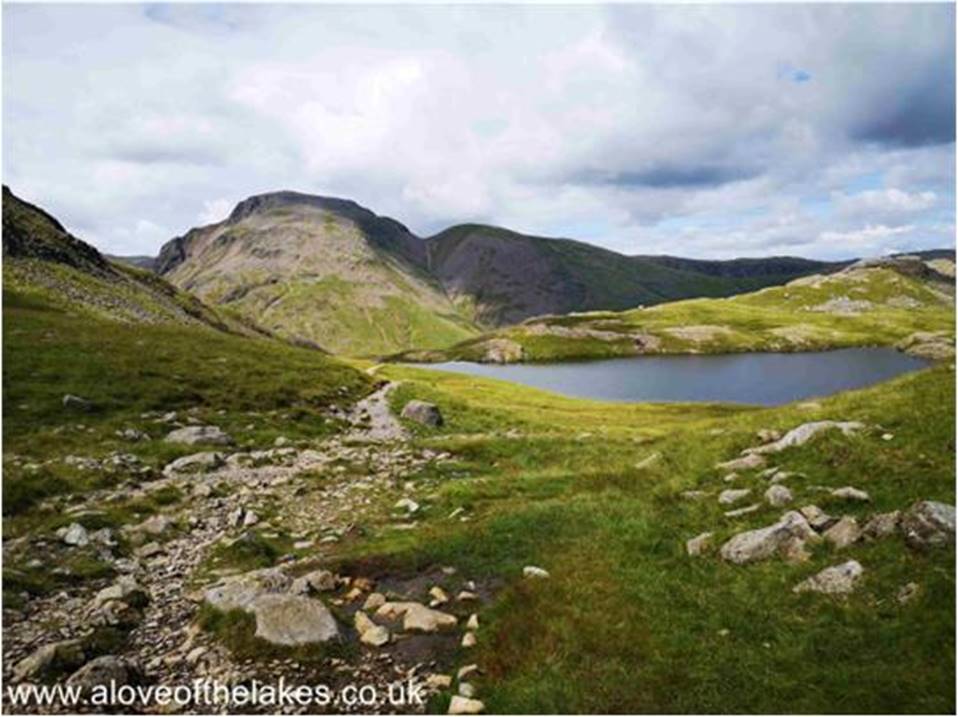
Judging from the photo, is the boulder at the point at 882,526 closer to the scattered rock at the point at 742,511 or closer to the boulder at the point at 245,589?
the scattered rock at the point at 742,511

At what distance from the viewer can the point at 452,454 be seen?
41250 mm

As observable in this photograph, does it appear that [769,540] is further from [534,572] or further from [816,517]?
[534,572]

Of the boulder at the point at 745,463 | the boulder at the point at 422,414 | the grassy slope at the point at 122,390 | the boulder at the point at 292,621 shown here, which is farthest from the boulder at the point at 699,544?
the boulder at the point at 422,414

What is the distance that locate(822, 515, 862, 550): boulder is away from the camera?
17047 millimetres

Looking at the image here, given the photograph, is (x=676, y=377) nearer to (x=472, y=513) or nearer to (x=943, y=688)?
(x=472, y=513)

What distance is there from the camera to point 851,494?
19.1 m

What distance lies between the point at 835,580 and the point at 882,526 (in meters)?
2.26

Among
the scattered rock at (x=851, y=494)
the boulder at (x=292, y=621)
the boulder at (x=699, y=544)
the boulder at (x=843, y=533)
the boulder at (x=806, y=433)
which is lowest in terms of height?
the boulder at (x=292, y=621)

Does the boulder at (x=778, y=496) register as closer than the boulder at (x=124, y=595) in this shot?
No

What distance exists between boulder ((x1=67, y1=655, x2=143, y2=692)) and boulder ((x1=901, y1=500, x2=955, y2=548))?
16.9 m

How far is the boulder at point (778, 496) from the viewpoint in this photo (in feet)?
67.4

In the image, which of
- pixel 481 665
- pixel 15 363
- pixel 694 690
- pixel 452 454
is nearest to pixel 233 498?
pixel 452 454

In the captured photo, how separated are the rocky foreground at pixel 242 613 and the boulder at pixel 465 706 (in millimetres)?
31

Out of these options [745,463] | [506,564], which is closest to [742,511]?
[745,463]
